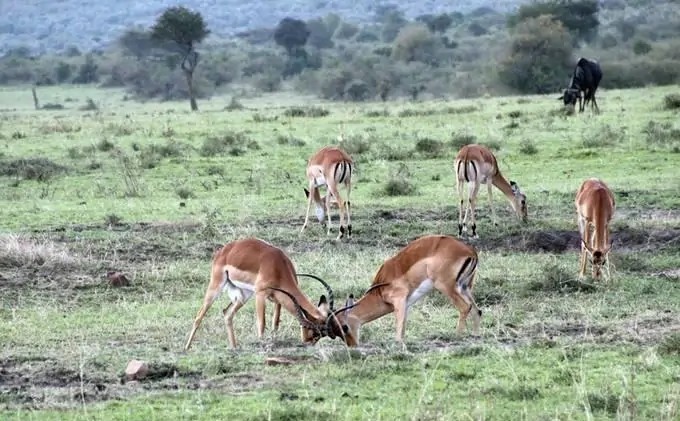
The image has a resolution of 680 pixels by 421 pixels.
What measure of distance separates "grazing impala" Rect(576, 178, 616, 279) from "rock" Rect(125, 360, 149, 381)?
4551mm

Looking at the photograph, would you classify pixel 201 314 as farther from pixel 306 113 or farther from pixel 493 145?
pixel 306 113

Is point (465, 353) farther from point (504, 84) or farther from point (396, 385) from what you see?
point (504, 84)

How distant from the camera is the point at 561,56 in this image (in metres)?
42.8

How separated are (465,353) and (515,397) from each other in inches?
38.2

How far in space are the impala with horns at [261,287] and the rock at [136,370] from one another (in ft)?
3.59

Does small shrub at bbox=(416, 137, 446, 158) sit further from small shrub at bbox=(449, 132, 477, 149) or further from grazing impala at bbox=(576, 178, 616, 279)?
grazing impala at bbox=(576, 178, 616, 279)

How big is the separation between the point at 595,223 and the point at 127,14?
409 ft

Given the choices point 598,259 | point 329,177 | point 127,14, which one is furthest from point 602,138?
point 127,14

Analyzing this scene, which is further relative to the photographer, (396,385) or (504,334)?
(504,334)

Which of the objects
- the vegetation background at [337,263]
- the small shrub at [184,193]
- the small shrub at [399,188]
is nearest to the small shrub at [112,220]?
the vegetation background at [337,263]

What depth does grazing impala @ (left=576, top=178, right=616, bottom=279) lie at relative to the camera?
32.5 feet

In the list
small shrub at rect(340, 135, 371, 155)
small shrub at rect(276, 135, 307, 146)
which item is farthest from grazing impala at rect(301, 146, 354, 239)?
small shrub at rect(276, 135, 307, 146)

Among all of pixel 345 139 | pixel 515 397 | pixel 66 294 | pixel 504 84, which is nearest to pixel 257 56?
pixel 504 84

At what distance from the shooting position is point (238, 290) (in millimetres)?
8227
